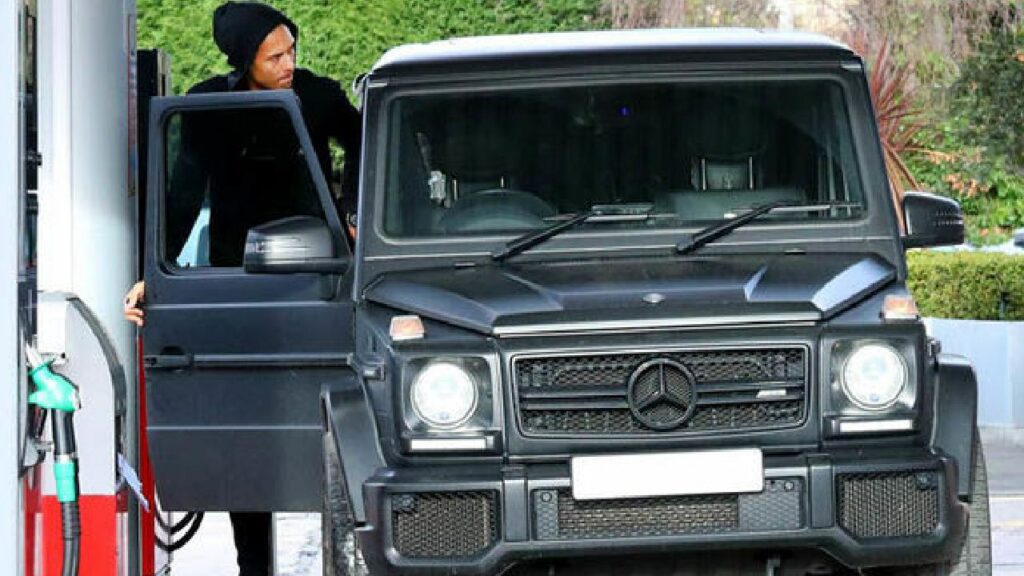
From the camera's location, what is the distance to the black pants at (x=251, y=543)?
9195mm

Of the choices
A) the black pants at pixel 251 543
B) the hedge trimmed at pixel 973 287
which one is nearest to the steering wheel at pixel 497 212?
the black pants at pixel 251 543

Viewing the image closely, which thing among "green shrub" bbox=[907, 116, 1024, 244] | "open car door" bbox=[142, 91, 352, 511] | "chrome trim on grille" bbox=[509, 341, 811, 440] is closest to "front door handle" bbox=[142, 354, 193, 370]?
"open car door" bbox=[142, 91, 352, 511]

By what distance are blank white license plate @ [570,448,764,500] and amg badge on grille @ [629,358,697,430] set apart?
0.11 m

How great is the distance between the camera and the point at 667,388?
6.77m

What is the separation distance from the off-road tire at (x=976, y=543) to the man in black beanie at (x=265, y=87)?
8.84 ft

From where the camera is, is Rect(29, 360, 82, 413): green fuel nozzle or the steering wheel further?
the steering wheel

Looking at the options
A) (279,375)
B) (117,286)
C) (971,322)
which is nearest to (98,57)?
(117,286)

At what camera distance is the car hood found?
22.2 feet

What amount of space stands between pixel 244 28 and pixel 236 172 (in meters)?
0.55

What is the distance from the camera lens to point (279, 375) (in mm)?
8180

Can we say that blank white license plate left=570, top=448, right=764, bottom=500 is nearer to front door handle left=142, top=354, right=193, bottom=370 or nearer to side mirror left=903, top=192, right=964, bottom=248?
side mirror left=903, top=192, right=964, bottom=248

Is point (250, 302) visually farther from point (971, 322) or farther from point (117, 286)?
point (971, 322)

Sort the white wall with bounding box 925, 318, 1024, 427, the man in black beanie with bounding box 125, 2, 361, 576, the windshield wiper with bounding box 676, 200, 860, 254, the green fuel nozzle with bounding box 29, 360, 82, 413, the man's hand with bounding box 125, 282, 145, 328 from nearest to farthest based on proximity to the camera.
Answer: the green fuel nozzle with bounding box 29, 360, 82, 413 → the windshield wiper with bounding box 676, 200, 860, 254 → the man's hand with bounding box 125, 282, 145, 328 → the man in black beanie with bounding box 125, 2, 361, 576 → the white wall with bounding box 925, 318, 1024, 427
